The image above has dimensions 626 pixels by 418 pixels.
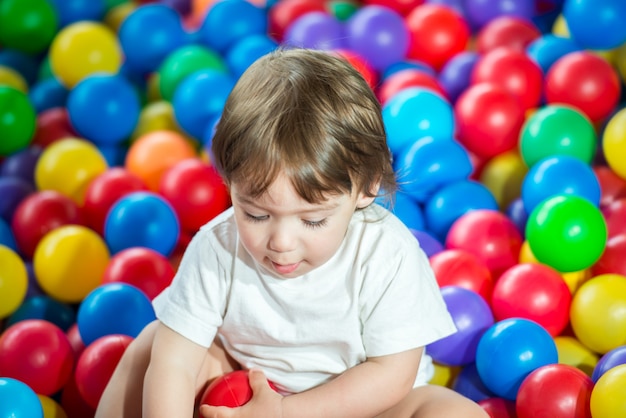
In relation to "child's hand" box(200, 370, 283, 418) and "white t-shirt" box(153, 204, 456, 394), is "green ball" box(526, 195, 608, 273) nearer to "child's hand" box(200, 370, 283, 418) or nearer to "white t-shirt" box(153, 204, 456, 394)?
"white t-shirt" box(153, 204, 456, 394)

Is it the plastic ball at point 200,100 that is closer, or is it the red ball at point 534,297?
the red ball at point 534,297

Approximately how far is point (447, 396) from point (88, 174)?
1090 millimetres

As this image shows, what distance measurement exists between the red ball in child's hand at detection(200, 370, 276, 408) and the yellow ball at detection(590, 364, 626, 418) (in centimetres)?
48

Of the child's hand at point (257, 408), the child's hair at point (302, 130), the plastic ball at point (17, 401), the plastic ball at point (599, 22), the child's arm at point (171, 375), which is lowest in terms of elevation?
the plastic ball at point (17, 401)

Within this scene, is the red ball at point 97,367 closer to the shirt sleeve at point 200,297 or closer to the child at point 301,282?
the child at point 301,282

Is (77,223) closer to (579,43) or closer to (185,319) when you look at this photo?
(185,319)

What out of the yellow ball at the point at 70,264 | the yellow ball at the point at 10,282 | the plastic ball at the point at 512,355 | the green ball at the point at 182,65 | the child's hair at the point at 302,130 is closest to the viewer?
the child's hair at the point at 302,130

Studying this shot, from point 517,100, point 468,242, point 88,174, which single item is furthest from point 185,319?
point 517,100

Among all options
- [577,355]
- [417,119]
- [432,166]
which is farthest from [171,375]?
[417,119]

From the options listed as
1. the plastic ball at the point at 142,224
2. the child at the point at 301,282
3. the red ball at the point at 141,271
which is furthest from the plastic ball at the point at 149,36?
the child at the point at 301,282

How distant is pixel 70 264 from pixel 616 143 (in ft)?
3.56

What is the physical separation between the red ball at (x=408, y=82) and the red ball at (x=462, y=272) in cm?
55

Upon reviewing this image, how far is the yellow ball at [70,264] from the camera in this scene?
1.65 m

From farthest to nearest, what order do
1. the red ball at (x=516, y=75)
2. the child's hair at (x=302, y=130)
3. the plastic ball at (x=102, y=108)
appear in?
the plastic ball at (x=102, y=108)
the red ball at (x=516, y=75)
the child's hair at (x=302, y=130)
